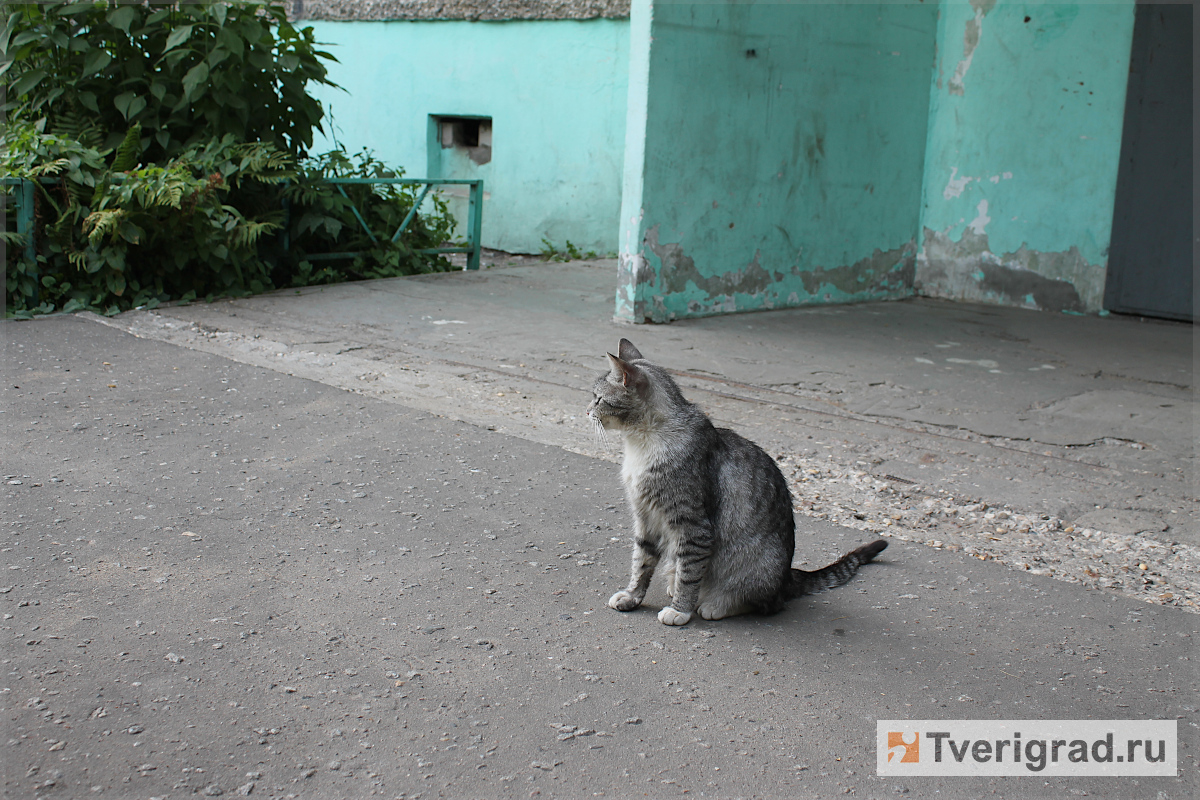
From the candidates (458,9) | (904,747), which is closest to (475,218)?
(458,9)

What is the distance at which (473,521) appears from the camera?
358 centimetres

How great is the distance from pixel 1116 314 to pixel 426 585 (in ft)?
23.3

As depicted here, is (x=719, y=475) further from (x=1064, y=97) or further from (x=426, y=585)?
(x=1064, y=97)

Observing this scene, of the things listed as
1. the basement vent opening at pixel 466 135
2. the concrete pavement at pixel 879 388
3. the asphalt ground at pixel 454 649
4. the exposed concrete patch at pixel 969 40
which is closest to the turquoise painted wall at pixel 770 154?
the exposed concrete patch at pixel 969 40

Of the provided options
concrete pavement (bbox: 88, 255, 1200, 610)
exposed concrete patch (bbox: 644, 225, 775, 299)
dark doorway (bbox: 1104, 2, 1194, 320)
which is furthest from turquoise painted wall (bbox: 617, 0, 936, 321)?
dark doorway (bbox: 1104, 2, 1194, 320)

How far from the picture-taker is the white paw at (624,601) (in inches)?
117

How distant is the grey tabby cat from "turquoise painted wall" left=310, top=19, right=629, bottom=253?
7.89 meters

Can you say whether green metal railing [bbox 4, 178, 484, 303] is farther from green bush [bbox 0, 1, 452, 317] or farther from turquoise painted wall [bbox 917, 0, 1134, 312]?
turquoise painted wall [bbox 917, 0, 1134, 312]

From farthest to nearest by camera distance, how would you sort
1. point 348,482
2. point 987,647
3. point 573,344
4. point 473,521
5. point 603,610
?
point 573,344
point 348,482
point 473,521
point 603,610
point 987,647

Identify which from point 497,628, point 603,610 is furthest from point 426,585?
point 603,610

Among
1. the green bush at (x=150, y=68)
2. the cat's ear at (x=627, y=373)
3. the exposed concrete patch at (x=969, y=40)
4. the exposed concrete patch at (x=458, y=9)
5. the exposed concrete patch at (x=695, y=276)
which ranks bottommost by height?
the cat's ear at (x=627, y=373)

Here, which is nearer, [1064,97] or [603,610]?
[603,610]

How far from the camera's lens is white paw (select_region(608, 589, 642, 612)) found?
296cm

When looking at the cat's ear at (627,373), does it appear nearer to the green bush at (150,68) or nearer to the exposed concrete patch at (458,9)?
the green bush at (150,68)
